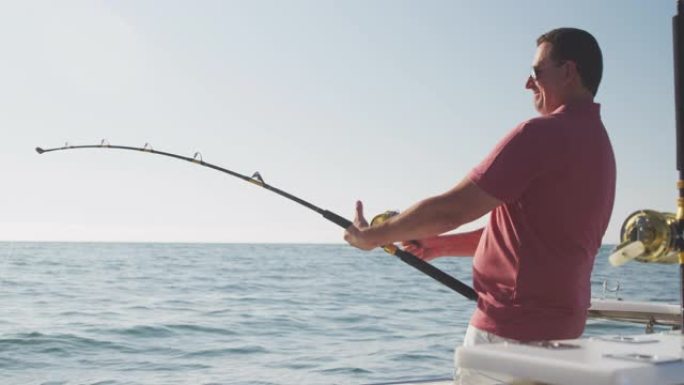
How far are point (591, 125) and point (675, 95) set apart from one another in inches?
8.0

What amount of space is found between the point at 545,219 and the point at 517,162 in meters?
0.18

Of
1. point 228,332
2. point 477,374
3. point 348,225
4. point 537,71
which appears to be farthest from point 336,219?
point 228,332

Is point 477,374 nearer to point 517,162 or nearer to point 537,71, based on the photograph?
point 517,162

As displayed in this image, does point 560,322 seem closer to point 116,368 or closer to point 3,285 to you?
point 116,368

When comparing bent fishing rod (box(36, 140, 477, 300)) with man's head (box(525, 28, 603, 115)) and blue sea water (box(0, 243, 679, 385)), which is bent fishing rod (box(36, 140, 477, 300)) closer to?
man's head (box(525, 28, 603, 115))

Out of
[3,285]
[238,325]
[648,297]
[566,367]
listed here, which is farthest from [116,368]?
[648,297]

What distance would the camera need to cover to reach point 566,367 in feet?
4.45

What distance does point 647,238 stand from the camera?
1.83m

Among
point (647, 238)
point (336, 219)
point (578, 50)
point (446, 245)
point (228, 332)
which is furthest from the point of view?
point (228, 332)

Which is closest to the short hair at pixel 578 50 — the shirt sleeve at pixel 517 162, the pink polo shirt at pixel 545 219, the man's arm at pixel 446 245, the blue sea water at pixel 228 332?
the pink polo shirt at pixel 545 219

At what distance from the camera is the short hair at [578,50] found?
2.20 metres

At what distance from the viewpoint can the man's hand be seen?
232 cm

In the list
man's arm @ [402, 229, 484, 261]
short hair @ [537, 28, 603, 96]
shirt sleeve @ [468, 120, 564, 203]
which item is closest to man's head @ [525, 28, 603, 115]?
short hair @ [537, 28, 603, 96]

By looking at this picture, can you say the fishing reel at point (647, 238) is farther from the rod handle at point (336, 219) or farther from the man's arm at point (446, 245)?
the rod handle at point (336, 219)
